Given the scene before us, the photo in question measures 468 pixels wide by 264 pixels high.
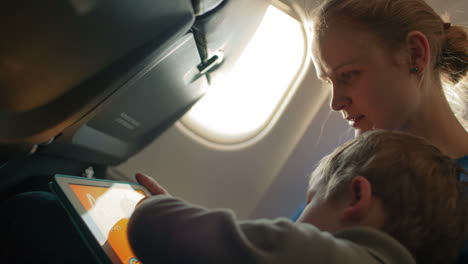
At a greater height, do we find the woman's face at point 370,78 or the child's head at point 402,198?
the woman's face at point 370,78

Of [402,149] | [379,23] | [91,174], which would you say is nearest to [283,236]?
[402,149]

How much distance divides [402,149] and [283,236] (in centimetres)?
29

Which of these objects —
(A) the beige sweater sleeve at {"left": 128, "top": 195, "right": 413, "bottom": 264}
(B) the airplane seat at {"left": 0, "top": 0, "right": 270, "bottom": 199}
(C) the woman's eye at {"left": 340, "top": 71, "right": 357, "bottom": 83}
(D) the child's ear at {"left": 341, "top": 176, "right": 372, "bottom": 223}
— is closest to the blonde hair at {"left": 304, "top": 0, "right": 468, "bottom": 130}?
(C) the woman's eye at {"left": 340, "top": 71, "right": 357, "bottom": 83}

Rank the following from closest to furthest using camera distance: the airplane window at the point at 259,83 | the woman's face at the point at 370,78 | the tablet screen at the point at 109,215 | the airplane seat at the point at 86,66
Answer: the airplane seat at the point at 86,66, the tablet screen at the point at 109,215, the woman's face at the point at 370,78, the airplane window at the point at 259,83

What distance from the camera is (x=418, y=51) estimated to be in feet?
3.04

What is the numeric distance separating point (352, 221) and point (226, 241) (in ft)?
0.72

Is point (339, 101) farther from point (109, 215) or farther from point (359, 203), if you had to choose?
point (109, 215)

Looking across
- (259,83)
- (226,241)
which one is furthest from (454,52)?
(226,241)

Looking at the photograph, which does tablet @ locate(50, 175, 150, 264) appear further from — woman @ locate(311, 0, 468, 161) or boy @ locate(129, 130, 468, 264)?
woman @ locate(311, 0, 468, 161)

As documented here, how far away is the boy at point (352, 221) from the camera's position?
0.42 m

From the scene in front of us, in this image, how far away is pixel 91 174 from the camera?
88cm

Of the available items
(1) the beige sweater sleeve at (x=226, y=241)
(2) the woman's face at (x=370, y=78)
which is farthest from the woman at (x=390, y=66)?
(1) the beige sweater sleeve at (x=226, y=241)

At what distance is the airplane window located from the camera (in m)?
1.52

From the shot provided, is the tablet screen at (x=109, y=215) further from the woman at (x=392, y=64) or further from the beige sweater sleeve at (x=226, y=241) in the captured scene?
the woman at (x=392, y=64)
